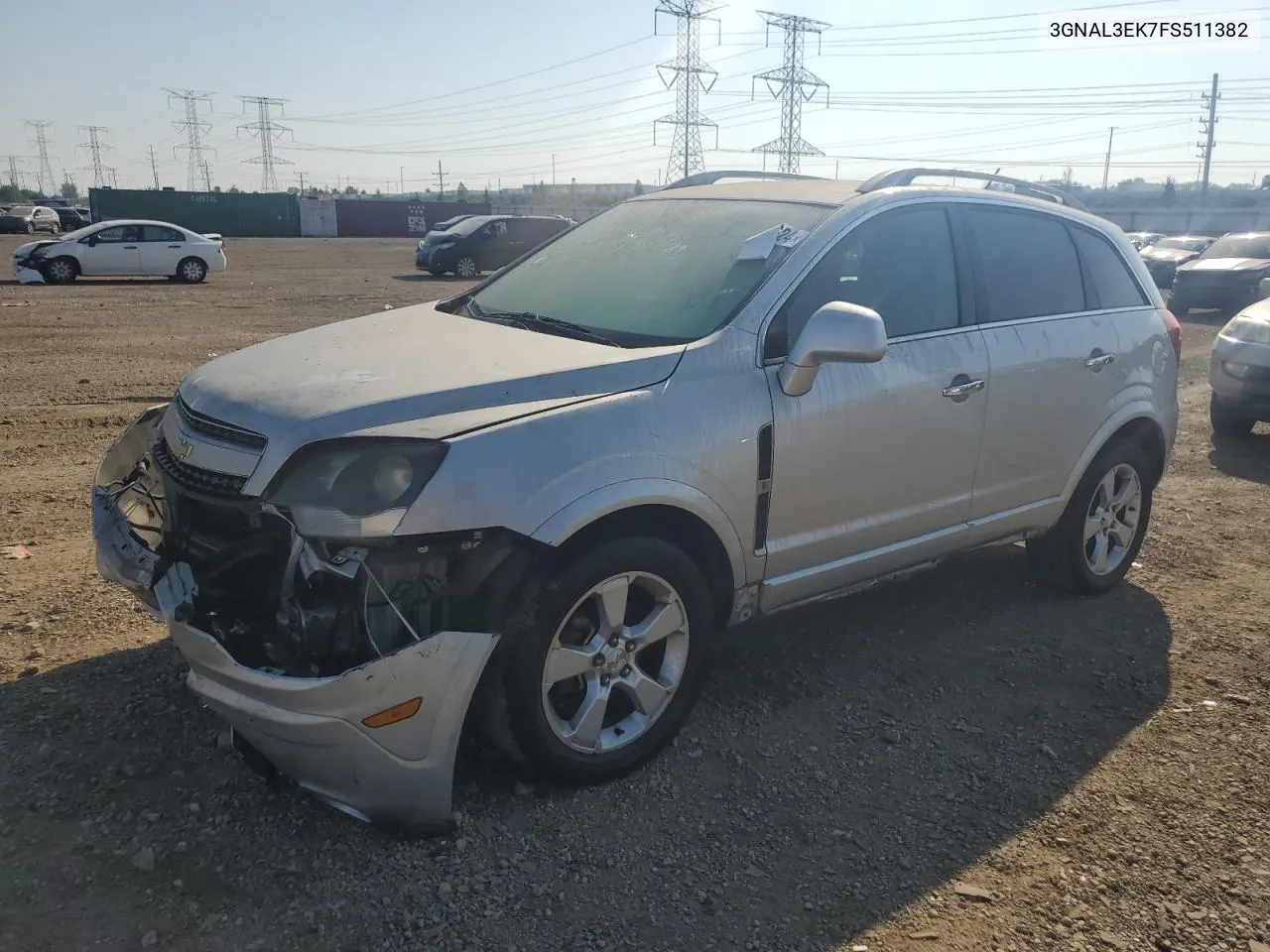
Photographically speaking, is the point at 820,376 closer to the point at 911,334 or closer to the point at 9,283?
the point at 911,334

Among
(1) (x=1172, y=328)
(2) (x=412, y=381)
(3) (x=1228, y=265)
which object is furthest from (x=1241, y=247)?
(2) (x=412, y=381)

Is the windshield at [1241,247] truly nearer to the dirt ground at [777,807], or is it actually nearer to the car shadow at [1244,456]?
the car shadow at [1244,456]

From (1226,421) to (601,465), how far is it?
7399 millimetres

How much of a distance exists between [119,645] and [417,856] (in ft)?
6.15

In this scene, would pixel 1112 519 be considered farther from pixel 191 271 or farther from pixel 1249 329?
pixel 191 271

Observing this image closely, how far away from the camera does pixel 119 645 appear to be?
4.11m

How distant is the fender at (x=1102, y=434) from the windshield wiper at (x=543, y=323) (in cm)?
245

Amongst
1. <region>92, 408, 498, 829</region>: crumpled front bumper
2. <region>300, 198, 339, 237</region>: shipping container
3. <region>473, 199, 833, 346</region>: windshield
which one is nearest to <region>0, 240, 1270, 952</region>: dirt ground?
<region>92, 408, 498, 829</region>: crumpled front bumper

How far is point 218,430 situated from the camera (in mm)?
3117

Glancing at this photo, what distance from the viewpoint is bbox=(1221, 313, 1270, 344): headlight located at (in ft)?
26.7

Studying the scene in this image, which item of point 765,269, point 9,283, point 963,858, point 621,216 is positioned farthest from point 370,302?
point 963,858

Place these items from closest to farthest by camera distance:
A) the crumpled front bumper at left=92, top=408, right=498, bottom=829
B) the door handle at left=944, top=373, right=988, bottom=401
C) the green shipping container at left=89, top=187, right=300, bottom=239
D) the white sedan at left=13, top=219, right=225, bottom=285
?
1. the crumpled front bumper at left=92, top=408, right=498, bottom=829
2. the door handle at left=944, top=373, right=988, bottom=401
3. the white sedan at left=13, top=219, right=225, bottom=285
4. the green shipping container at left=89, top=187, right=300, bottom=239

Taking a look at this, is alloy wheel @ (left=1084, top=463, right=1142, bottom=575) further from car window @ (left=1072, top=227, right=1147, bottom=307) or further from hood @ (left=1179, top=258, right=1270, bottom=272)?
hood @ (left=1179, top=258, right=1270, bottom=272)

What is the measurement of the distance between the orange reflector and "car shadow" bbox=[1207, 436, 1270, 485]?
6.77m
